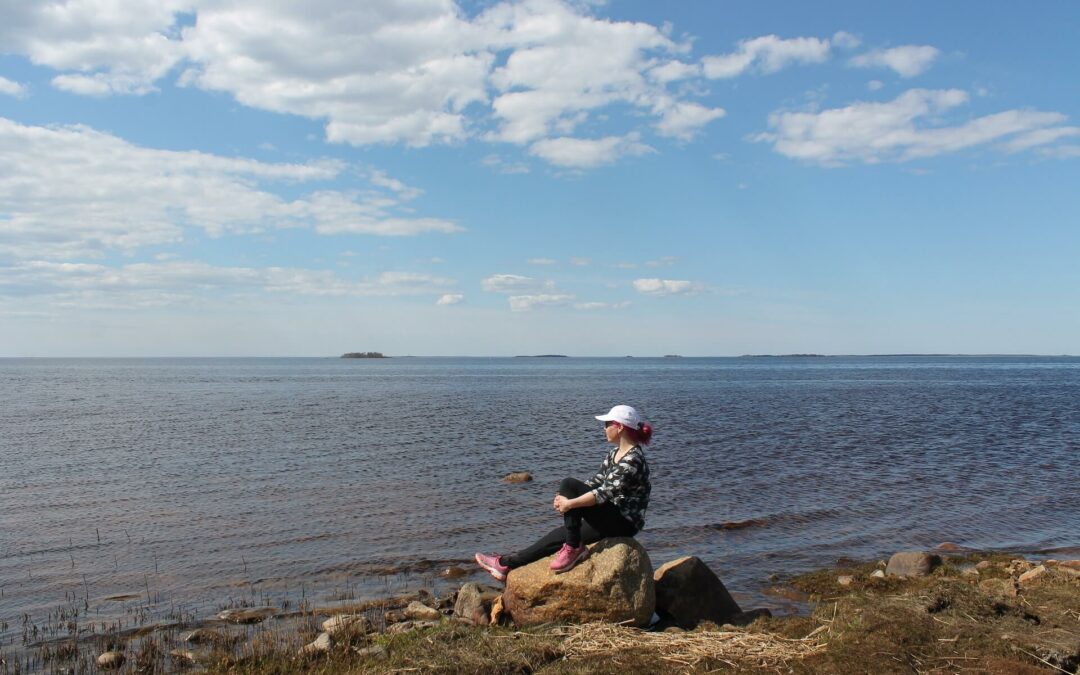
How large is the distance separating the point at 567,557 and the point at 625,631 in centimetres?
125

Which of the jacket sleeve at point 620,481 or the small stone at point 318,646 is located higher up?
the jacket sleeve at point 620,481

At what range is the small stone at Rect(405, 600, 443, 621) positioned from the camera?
1090 centimetres

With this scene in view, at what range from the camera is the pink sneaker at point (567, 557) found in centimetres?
962

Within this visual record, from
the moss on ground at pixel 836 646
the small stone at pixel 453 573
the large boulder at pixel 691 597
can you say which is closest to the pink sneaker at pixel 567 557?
the moss on ground at pixel 836 646

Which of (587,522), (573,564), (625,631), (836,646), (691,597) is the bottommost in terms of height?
(691,597)

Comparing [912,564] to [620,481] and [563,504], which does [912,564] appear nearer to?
[620,481]

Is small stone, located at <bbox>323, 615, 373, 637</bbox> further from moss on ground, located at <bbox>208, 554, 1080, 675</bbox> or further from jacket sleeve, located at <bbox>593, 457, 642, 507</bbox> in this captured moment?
jacket sleeve, located at <bbox>593, 457, 642, 507</bbox>

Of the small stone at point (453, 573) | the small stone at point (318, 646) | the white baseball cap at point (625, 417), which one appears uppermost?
the white baseball cap at point (625, 417)

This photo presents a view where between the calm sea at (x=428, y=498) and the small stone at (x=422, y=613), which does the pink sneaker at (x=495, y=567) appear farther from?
the calm sea at (x=428, y=498)

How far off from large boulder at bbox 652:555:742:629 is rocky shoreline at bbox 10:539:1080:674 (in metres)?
0.02

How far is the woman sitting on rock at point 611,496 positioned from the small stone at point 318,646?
114 inches

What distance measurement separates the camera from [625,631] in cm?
878

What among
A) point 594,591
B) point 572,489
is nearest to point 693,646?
point 594,591

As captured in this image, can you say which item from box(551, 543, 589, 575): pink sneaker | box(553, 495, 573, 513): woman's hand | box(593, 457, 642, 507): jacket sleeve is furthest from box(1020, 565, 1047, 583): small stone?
box(553, 495, 573, 513): woman's hand
